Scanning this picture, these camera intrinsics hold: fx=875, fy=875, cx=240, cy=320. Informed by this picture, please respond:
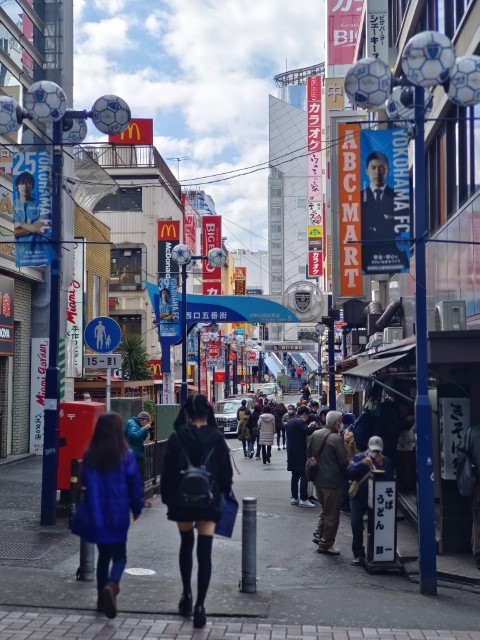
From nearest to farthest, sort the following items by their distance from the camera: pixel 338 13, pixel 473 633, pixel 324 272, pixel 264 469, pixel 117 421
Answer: pixel 117 421
pixel 473 633
pixel 264 469
pixel 338 13
pixel 324 272

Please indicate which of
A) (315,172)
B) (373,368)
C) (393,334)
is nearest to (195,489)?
(373,368)

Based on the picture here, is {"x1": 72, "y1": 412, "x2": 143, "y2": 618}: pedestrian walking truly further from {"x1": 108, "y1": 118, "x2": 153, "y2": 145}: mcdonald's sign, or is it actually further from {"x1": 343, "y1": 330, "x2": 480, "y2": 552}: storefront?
{"x1": 108, "y1": 118, "x2": 153, "y2": 145}: mcdonald's sign

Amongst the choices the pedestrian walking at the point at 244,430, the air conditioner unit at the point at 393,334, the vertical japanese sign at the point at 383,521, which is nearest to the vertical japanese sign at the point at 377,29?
the air conditioner unit at the point at 393,334

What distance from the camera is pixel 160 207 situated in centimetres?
5756

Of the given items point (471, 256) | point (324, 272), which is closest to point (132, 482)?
point (471, 256)

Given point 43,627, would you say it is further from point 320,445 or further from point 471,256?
point 471,256

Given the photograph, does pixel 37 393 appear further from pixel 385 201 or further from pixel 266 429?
pixel 385 201

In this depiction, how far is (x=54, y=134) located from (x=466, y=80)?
5811mm

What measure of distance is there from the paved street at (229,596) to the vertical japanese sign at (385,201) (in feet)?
11.8

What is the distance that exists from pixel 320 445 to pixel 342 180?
41.4 ft

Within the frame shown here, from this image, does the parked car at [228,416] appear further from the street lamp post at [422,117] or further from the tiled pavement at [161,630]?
the tiled pavement at [161,630]

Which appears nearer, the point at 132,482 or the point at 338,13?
the point at 132,482

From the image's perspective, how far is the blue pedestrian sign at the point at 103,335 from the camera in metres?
15.1

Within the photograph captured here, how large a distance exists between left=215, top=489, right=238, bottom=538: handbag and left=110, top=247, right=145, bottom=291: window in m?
46.5
